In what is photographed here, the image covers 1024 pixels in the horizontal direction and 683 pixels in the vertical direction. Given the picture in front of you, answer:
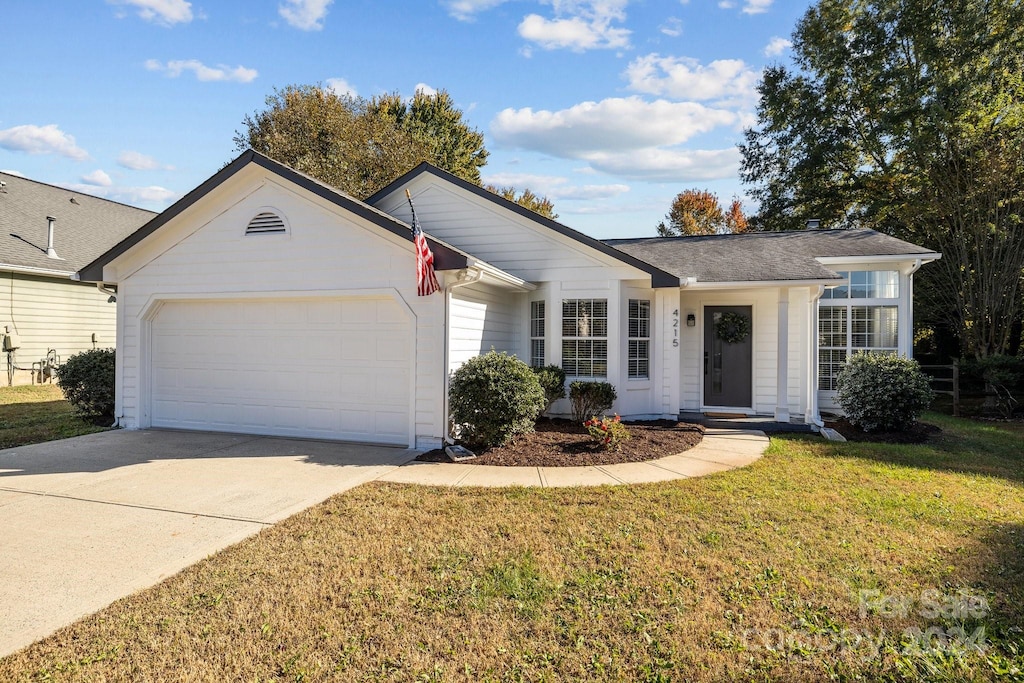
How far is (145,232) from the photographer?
9.16 meters

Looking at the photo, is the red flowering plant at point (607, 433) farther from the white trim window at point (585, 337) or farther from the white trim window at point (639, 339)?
the white trim window at point (639, 339)

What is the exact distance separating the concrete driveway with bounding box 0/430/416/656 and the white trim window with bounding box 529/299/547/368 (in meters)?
3.87

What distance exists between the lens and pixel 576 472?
7.04m

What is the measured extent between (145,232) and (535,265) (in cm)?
679

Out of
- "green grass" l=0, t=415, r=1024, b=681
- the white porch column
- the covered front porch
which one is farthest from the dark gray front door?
"green grass" l=0, t=415, r=1024, b=681

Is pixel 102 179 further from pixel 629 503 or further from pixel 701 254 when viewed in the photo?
pixel 629 503

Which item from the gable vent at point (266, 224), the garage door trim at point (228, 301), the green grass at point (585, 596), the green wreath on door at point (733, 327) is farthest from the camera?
the green wreath on door at point (733, 327)

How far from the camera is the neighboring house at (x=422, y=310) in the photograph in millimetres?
8477

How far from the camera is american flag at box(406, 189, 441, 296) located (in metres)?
A: 7.45

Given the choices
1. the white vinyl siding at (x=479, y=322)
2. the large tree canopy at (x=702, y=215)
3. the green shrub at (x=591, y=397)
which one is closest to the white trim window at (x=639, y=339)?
the green shrub at (x=591, y=397)

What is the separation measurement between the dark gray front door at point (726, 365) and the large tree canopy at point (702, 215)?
24810 millimetres

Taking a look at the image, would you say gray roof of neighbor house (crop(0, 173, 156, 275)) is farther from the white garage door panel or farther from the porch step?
the porch step

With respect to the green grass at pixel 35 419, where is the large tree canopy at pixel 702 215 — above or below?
above

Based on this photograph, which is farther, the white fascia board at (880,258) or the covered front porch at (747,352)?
the white fascia board at (880,258)
